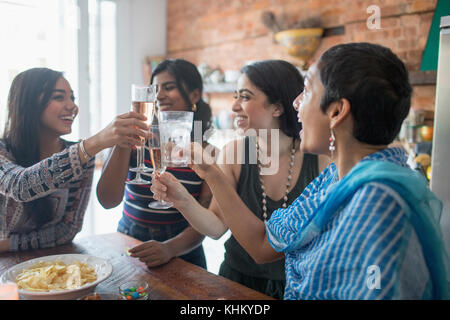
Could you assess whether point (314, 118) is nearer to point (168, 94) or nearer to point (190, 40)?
point (168, 94)

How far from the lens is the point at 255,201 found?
1675mm

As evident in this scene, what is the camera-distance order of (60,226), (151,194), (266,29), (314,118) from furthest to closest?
(266,29) → (151,194) → (60,226) → (314,118)

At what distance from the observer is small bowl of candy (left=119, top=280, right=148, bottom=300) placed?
1033 mm

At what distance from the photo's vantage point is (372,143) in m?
0.95

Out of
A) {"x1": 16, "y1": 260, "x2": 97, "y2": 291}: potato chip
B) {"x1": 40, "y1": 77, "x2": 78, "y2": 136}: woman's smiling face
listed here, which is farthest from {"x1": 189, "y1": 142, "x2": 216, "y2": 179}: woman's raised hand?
{"x1": 40, "y1": 77, "x2": 78, "y2": 136}: woman's smiling face

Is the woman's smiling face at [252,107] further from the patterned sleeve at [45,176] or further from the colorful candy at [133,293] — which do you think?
the colorful candy at [133,293]

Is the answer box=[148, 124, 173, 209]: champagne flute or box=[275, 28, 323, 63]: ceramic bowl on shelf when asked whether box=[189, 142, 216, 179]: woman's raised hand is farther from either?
box=[275, 28, 323, 63]: ceramic bowl on shelf

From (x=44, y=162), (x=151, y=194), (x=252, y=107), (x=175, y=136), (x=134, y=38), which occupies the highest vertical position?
(x=134, y=38)

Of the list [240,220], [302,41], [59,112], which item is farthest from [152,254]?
[302,41]

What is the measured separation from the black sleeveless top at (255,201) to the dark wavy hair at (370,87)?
72cm

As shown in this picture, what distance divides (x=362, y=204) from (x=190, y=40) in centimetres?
551

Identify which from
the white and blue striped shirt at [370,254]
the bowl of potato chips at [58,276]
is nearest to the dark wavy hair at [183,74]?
the bowl of potato chips at [58,276]

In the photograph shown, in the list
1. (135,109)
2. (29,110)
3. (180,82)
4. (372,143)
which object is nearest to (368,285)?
(372,143)

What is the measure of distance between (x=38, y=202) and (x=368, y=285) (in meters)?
1.35
